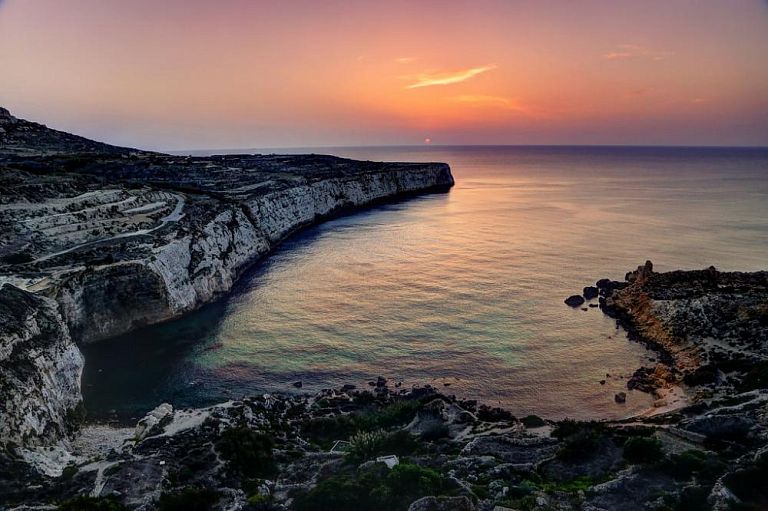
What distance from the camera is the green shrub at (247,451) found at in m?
24.8

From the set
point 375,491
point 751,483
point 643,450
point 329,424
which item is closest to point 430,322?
point 329,424

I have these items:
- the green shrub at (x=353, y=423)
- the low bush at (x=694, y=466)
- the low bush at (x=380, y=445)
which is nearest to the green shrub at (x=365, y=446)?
the low bush at (x=380, y=445)

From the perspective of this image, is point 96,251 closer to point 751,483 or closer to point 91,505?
point 91,505

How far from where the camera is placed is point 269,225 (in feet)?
276

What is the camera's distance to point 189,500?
20.9 meters

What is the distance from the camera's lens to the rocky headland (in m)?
21.0

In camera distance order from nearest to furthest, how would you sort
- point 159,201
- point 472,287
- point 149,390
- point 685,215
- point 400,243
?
point 149,390 → point 472,287 → point 159,201 → point 400,243 → point 685,215

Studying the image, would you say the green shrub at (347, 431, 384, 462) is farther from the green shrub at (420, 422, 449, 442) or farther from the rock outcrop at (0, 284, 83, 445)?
the rock outcrop at (0, 284, 83, 445)

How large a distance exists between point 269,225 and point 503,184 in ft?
438

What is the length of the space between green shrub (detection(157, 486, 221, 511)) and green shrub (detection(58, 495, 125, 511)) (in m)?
1.73

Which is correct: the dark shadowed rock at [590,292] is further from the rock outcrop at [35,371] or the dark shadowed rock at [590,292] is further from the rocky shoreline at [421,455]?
the rock outcrop at [35,371]

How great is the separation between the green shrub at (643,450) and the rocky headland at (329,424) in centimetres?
11

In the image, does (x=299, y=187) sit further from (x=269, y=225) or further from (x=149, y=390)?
(x=149, y=390)

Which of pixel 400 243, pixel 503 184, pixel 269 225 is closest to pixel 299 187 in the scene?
pixel 269 225
